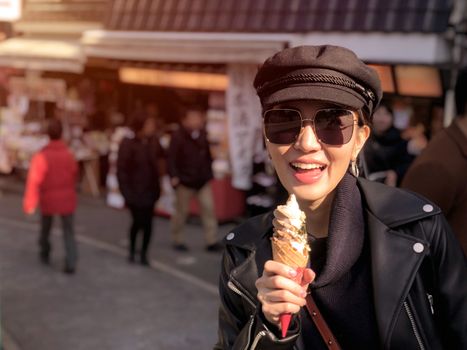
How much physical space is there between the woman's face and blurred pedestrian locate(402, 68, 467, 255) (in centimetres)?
122

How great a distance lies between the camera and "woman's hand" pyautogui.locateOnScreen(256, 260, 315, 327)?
1596 mm

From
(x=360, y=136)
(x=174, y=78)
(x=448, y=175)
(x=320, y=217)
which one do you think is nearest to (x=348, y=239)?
(x=320, y=217)

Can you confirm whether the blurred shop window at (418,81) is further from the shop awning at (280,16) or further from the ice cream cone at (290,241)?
the ice cream cone at (290,241)

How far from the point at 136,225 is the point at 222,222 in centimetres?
262

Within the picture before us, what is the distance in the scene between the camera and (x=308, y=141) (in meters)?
1.92

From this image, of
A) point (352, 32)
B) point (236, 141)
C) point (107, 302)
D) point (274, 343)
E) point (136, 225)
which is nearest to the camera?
point (274, 343)

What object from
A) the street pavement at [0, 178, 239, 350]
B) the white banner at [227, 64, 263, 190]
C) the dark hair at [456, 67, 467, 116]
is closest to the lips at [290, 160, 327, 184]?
the dark hair at [456, 67, 467, 116]

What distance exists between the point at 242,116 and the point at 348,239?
314 inches

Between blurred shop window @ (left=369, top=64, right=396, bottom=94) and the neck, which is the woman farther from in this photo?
blurred shop window @ (left=369, top=64, right=396, bottom=94)

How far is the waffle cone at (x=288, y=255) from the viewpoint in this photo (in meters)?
1.65

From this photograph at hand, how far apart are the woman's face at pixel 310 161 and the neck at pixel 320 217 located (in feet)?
0.24

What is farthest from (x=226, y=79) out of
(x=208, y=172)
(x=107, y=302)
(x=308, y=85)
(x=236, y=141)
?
(x=308, y=85)

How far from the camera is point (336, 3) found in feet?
29.3

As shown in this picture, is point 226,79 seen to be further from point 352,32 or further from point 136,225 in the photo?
point 136,225
